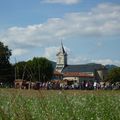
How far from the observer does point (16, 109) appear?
16.8 ft

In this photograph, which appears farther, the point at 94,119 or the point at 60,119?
the point at 94,119

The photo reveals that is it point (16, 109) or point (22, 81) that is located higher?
point (22, 81)

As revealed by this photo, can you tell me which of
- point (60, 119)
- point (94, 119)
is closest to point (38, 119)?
point (60, 119)

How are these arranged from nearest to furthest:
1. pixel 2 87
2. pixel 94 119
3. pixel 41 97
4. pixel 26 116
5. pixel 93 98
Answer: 1. pixel 26 116
2. pixel 41 97
3. pixel 2 87
4. pixel 94 119
5. pixel 93 98

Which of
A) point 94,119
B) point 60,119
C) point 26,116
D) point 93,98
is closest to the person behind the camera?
point 26,116

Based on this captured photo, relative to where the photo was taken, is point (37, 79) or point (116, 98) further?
point (116, 98)

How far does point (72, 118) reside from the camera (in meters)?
5.14

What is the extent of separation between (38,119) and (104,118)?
5.79 feet

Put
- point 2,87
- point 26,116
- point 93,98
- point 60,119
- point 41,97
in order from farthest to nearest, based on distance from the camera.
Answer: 1. point 93,98
2. point 60,119
3. point 2,87
4. point 41,97
5. point 26,116

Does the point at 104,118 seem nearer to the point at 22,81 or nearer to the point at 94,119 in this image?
the point at 94,119

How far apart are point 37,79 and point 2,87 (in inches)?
75.2

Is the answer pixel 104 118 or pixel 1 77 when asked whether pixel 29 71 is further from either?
pixel 104 118

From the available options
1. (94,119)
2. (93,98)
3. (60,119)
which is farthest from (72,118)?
(93,98)

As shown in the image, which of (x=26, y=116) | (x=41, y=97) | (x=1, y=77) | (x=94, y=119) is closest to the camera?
(x=26, y=116)
